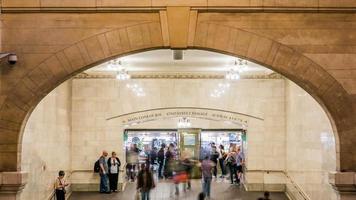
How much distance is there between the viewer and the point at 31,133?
1523 centimetres

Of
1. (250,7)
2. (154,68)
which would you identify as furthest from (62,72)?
(154,68)

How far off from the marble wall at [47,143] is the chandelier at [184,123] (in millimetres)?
4732

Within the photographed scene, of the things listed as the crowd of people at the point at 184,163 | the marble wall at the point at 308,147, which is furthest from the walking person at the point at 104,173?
the marble wall at the point at 308,147

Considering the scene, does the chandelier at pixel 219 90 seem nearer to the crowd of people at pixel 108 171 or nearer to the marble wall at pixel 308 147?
the marble wall at pixel 308 147

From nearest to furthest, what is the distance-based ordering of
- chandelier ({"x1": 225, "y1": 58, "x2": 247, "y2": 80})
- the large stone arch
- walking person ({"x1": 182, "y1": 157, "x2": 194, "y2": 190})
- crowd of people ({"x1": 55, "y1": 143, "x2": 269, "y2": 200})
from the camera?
the large stone arch, crowd of people ({"x1": 55, "y1": 143, "x2": 269, "y2": 200}), chandelier ({"x1": 225, "y1": 58, "x2": 247, "y2": 80}), walking person ({"x1": 182, "y1": 157, "x2": 194, "y2": 190})

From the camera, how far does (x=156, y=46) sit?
33.3ft

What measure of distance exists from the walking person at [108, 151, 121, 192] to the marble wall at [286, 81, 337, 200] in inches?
229

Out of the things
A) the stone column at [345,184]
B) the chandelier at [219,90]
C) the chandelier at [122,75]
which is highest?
the chandelier at [122,75]

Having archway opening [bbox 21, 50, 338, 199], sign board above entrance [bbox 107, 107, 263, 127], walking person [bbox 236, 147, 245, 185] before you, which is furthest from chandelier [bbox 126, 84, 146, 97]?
walking person [bbox 236, 147, 245, 185]

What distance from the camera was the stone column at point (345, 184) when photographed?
9812 mm

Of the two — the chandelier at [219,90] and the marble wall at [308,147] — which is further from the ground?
the chandelier at [219,90]

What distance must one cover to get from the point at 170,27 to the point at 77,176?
1310 centimetres

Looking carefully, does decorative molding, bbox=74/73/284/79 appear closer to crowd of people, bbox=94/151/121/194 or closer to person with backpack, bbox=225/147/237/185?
crowd of people, bbox=94/151/121/194

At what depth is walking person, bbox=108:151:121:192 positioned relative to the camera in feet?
69.7
